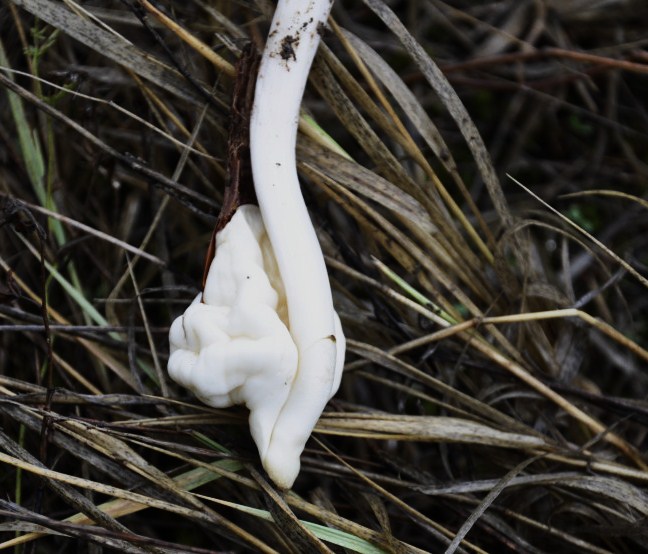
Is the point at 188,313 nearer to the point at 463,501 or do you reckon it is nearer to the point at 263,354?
the point at 263,354

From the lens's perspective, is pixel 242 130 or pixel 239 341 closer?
pixel 239 341

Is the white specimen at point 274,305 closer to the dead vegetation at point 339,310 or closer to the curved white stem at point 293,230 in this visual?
the curved white stem at point 293,230

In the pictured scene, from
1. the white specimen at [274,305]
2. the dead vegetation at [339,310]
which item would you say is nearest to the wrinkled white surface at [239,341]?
the white specimen at [274,305]

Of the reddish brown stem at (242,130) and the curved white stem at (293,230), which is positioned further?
the reddish brown stem at (242,130)

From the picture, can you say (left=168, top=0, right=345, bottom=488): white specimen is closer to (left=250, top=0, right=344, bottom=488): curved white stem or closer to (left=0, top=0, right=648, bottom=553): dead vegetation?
(left=250, top=0, right=344, bottom=488): curved white stem

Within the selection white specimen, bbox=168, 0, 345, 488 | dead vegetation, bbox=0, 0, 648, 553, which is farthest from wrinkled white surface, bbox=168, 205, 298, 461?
dead vegetation, bbox=0, 0, 648, 553

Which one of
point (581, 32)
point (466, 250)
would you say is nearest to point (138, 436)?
point (466, 250)

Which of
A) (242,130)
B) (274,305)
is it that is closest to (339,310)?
(274,305)

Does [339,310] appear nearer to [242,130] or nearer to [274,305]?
[274,305]
